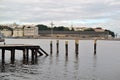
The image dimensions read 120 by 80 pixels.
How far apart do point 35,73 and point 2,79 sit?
6433 mm

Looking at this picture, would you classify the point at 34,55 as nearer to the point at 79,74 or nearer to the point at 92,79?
the point at 79,74

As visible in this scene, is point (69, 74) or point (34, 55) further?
point (34, 55)

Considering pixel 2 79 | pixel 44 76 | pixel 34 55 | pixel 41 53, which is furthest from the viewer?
pixel 41 53

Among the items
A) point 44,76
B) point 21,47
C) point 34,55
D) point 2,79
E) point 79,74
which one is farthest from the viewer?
point 34,55

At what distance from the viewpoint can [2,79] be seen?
35438 millimetres

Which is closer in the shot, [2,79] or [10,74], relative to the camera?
[2,79]

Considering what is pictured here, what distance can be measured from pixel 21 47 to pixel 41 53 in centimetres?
1303

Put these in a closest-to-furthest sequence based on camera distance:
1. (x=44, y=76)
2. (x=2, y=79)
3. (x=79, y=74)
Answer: (x=2, y=79), (x=44, y=76), (x=79, y=74)

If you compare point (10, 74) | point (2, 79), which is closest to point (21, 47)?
point (10, 74)

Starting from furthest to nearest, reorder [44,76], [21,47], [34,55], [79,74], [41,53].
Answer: [41,53] < [34,55] < [21,47] < [79,74] < [44,76]

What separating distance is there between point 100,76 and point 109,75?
1.38 meters

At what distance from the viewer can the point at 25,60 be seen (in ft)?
192

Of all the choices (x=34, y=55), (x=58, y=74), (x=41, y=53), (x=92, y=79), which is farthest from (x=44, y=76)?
(x=41, y=53)

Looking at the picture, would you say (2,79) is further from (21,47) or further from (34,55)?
(34,55)
